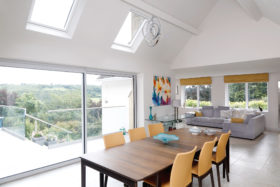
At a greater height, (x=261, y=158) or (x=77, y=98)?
(x=77, y=98)

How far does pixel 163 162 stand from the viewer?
195cm

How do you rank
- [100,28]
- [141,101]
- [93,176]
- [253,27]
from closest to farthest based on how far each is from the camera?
[93,176] → [100,28] → [253,27] → [141,101]

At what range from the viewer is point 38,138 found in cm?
356

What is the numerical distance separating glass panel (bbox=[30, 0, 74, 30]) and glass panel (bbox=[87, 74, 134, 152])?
1.31 metres

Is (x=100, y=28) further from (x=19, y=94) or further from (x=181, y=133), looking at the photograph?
(x=181, y=133)

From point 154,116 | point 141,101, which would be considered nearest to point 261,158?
point 154,116

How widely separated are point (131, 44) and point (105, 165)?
3589 millimetres

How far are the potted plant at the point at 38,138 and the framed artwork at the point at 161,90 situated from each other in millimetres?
3138

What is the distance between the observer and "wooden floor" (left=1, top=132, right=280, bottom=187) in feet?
9.59

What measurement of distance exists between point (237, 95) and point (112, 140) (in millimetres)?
6972

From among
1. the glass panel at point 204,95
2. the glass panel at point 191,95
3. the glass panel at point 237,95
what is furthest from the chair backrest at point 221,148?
the glass panel at point 191,95

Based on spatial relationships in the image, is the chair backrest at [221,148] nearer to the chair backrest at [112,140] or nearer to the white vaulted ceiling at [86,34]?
the chair backrest at [112,140]

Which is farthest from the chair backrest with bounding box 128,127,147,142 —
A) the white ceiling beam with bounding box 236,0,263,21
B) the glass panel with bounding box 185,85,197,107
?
the glass panel with bounding box 185,85,197,107

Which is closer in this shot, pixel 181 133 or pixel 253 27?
pixel 181 133
